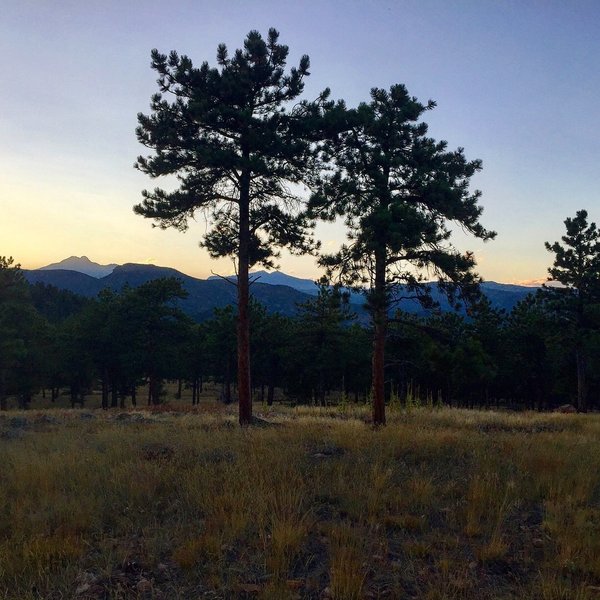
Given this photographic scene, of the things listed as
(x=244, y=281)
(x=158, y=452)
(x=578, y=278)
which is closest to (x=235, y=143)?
(x=244, y=281)

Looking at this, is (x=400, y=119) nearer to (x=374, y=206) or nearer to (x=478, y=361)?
(x=374, y=206)

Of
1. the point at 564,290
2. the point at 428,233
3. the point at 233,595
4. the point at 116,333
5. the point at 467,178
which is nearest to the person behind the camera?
the point at 233,595

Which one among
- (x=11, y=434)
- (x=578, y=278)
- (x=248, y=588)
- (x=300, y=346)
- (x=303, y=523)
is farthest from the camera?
(x=300, y=346)

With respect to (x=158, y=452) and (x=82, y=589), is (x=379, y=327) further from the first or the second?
(x=82, y=589)

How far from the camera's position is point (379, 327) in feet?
47.5

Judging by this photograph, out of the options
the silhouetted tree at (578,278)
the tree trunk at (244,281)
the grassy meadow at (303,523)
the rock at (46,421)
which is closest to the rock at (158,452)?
the grassy meadow at (303,523)

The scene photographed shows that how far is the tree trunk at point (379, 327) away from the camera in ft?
45.1

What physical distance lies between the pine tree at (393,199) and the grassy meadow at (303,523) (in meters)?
5.95

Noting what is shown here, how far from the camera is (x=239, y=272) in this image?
15883 millimetres

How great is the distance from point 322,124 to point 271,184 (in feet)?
8.44

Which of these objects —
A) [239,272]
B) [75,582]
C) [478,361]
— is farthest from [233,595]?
[478,361]

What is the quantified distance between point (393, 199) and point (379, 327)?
12.9ft

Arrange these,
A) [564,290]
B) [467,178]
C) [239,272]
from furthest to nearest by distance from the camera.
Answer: [564,290]
[239,272]
[467,178]

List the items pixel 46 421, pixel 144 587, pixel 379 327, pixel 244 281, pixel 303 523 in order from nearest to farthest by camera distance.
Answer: pixel 144 587 → pixel 303 523 → pixel 379 327 → pixel 244 281 → pixel 46 421
